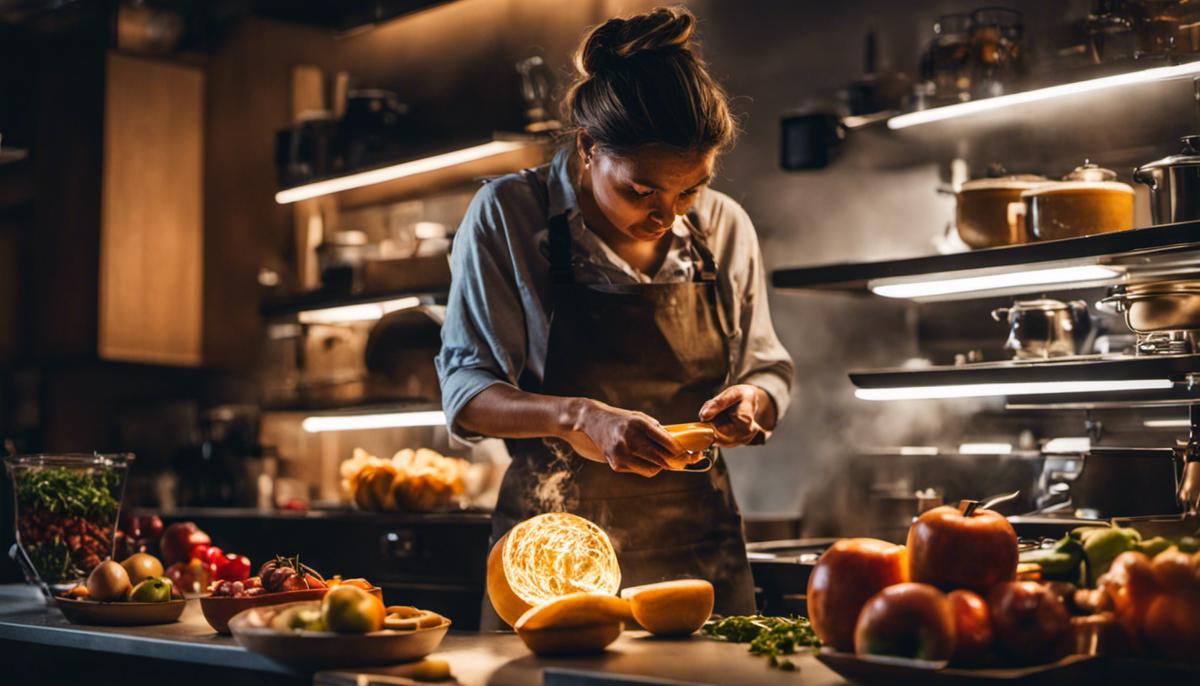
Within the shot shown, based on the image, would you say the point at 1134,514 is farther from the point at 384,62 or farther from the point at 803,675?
the point at 384,62

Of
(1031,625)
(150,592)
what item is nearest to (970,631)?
(1031,625)

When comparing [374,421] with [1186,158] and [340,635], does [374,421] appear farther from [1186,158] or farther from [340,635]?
Result: [340,635]

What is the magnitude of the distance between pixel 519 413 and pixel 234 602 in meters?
0.56

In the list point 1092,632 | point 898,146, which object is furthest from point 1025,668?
point 898,146

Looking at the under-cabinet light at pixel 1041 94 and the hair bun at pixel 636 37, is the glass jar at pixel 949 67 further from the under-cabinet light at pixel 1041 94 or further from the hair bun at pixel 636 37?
the hair bun at pixel 636 37

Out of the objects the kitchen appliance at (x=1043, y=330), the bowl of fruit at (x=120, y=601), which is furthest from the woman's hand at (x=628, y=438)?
the kitchen appliance at (x=1043, y=330)

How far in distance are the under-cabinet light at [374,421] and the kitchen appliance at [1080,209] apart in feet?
7.03

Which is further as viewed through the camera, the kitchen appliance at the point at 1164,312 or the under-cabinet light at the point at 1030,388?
the under-cabinet light at the point at 1030,388

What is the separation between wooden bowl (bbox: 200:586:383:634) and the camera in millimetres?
2061

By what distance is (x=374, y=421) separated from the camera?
4.85 metres

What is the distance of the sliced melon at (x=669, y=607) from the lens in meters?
1.92

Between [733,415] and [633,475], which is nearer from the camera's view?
[733,415]

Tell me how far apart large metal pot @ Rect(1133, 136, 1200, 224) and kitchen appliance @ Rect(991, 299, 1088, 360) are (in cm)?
36

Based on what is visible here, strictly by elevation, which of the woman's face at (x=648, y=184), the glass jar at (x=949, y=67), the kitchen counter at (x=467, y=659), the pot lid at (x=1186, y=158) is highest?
the glass jar at (x=949, y=67)
